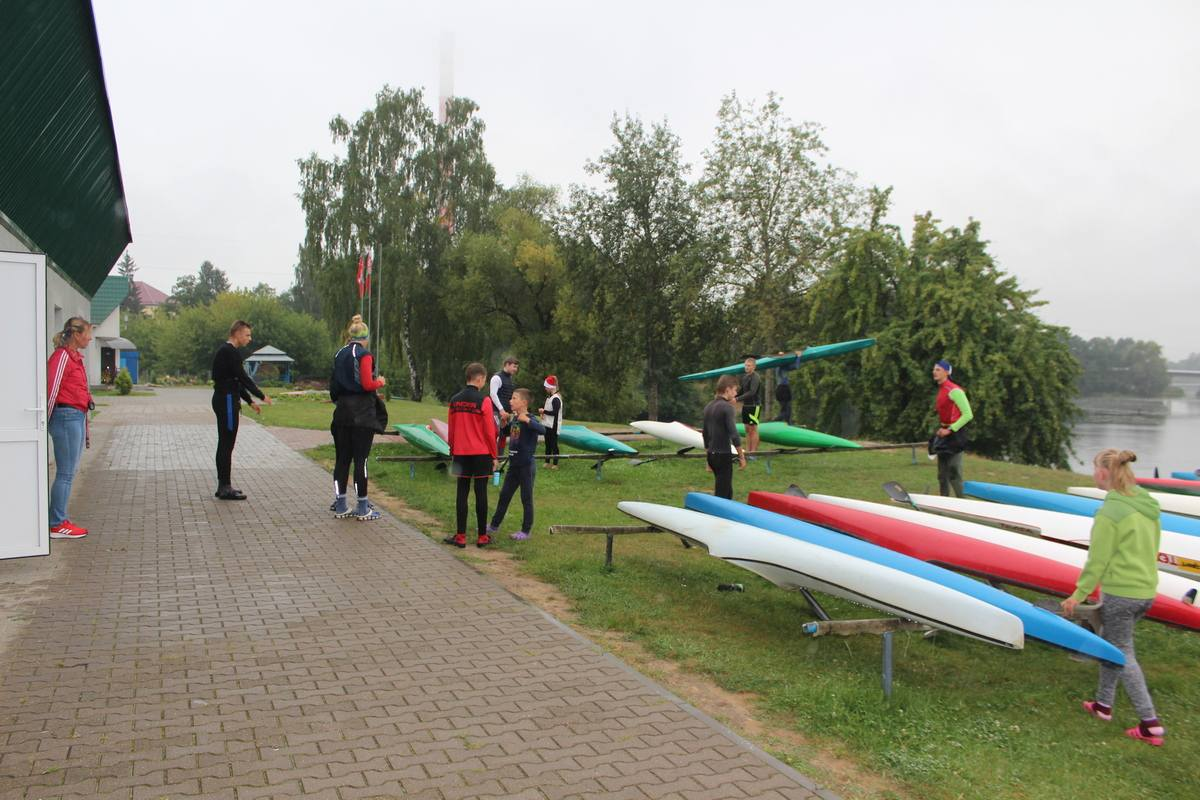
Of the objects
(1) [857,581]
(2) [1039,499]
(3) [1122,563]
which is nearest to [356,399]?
(1) [857,581]

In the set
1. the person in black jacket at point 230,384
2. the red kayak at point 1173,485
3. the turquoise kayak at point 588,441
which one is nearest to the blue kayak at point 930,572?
the person in black jacket at point 230,384

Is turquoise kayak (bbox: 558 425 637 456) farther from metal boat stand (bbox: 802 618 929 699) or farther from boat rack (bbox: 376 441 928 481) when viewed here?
metal boat stand (bbox: 802 618 929 699)

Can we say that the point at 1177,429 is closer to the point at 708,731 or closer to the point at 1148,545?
the point at 1148,545

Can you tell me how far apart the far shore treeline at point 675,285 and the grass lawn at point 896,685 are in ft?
64.0

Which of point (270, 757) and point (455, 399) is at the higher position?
point (455, 399)

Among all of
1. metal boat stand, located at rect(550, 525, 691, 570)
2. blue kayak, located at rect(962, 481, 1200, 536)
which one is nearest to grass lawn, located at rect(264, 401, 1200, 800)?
metal boat stand, located at rect(550, 525, 691, 570)

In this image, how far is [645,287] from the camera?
34.8m

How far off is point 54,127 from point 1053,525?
35.5 ft

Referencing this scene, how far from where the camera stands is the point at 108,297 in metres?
41.2

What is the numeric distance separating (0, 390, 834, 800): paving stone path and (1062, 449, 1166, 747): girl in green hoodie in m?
1.95

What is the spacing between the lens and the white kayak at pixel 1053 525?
6.61 m

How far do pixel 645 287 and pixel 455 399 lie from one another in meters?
28.0

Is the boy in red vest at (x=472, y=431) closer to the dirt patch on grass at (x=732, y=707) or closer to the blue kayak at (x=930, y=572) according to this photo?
the dirt patch on grass at (x=732, y=707)

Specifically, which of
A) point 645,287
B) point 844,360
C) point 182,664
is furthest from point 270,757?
point 645,287
